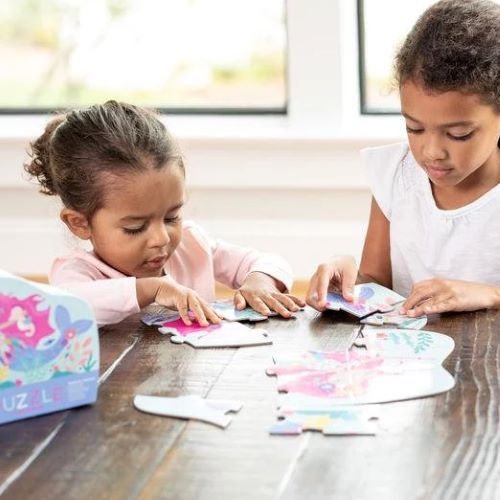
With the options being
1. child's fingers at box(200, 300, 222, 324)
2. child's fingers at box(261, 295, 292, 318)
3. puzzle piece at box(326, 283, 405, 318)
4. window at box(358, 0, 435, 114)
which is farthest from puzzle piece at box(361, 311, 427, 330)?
window at box(358, 0, 435, 114)

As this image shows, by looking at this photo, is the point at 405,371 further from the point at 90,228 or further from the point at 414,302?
the point at 90,228

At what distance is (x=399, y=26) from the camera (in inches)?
154

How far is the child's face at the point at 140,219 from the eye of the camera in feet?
6.64

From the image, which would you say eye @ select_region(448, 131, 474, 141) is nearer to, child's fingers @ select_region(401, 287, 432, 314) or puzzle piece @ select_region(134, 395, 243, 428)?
child's fingers @ select_region(401, 287, 432, 314)

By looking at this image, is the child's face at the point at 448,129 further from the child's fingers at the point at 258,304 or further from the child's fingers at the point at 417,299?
the child's fingers at the point at 258,304

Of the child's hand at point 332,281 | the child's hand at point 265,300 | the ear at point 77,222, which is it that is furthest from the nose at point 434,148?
the ear at point 77,222

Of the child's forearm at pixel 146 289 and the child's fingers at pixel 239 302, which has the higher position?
the child's forearm at pixel 146 289

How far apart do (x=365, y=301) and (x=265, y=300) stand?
0.17m

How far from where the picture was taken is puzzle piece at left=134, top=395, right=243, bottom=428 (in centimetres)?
139

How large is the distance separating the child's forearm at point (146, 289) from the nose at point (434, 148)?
525 mm

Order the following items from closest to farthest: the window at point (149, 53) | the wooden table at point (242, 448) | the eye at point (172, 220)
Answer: the wooden table at point (242, 448), the eye at point (172, 220), the window at point (149, 53)

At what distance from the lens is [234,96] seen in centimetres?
410

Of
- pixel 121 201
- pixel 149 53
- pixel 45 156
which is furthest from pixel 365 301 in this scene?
pixel 149 53

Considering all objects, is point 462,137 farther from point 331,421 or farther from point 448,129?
point 331,421
